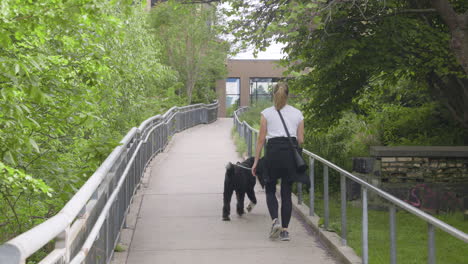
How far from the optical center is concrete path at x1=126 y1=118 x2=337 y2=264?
21.6ft

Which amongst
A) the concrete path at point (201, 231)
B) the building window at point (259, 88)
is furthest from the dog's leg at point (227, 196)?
the building window at point (259, 88)

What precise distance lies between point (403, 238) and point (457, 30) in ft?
10.1

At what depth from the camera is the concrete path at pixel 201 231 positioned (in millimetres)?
6586

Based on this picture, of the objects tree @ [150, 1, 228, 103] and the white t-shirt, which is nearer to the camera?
the white t-shirt

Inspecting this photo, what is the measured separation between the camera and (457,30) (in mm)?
9281

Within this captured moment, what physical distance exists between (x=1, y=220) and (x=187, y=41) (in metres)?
29.2

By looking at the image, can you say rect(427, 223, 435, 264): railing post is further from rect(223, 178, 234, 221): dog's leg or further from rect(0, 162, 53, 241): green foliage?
rect(0, 162, 53, 241): green foliage

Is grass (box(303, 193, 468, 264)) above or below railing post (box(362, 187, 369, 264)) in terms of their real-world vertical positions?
below

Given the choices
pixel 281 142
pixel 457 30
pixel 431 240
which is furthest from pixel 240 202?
pixel 431 240

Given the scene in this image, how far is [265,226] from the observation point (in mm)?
8125

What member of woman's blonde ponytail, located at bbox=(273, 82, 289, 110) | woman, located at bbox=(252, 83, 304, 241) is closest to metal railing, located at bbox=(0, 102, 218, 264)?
woman, located at bbox=(252, 83, 304, 241)

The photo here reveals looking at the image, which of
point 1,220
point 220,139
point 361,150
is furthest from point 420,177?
point 220,139

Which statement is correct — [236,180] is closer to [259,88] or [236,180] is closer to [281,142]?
[281,142]

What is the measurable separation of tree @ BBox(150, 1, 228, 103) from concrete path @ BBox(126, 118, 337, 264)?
Answer: 2344cm
